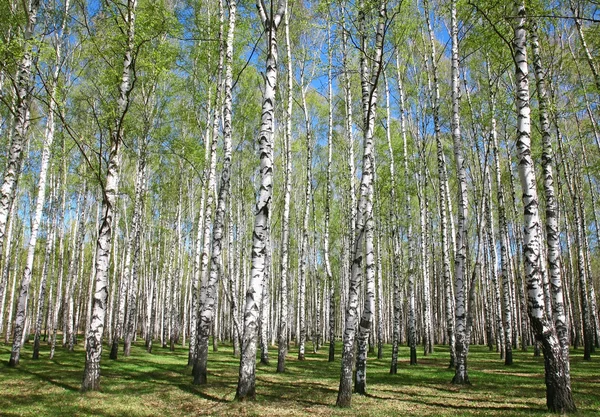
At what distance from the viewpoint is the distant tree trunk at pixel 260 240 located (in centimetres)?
739

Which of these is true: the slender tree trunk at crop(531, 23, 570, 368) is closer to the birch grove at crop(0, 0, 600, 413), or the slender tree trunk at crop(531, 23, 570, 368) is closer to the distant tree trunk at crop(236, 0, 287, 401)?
the birch grove at crop(0, 0, 600, 413)

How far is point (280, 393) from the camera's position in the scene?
28.9 ft

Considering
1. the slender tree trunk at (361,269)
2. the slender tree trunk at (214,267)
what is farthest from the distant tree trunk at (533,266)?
the slender tree trunk at (214,267)

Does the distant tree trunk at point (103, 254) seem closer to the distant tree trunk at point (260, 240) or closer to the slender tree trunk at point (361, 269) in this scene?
the distant tree trunk at point (260, 240)

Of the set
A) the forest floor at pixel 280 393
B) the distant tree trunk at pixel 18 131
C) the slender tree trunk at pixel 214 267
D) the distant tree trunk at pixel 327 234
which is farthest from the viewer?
the distant tree trunk at pixel 327 234

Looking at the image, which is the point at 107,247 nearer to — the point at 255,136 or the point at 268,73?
the point at 268,73

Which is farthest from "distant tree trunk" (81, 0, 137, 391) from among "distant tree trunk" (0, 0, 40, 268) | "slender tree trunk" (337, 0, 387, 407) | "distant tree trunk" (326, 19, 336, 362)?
"distant tree trunk" (326, 19, 336, 362)

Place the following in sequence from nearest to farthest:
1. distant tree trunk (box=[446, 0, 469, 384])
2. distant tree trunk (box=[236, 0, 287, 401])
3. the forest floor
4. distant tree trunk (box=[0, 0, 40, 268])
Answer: the forest floor → distant tree trunk (box=[236, 0, 287, 401]) → distant tree trunk (box=[0, 0, 40, 268]) → distant tree trunk (box=[446, 0, 469, 384])

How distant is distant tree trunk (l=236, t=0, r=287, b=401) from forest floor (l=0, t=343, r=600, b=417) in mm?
514

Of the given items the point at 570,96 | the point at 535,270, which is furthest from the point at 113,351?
the point at 570,96

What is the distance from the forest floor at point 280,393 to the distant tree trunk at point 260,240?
1.69ft

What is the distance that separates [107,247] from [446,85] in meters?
18.7

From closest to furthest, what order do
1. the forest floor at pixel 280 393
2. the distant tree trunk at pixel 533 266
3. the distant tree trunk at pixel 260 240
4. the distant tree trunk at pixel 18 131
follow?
the distant tree trunk at pixel 533 266 → the forest floor at pixel 280 393 → the distant tree trunk at pixel 260 240 → the distant tree trunk at pixel 18 131

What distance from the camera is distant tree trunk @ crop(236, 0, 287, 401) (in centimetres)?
739
